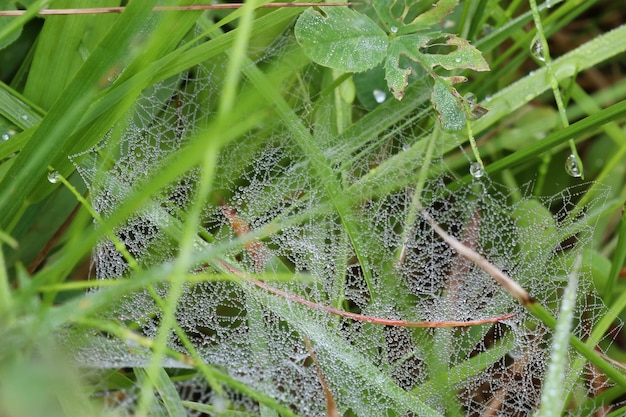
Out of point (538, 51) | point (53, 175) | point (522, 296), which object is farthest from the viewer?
point (538, 51)

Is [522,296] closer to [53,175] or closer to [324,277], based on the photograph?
[324,277]

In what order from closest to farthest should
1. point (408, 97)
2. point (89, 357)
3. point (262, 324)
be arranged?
1. point (89, 357)
2. point (262, 324)
3. point (408, 97)

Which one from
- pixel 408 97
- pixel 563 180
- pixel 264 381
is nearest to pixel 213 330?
pixel 264 381

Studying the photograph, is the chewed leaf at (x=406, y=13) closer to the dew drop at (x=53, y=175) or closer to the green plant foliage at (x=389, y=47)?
the green plant foliage at (x=389, y=47)

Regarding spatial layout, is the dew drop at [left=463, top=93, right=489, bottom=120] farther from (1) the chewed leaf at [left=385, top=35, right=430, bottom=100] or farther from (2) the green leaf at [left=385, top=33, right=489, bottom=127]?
(1) the chewed leaf at [left=385, top=35, right=430, bottom=100]

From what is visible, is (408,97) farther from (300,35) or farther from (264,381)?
(264,381)

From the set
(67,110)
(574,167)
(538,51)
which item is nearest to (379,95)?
(538,51)
